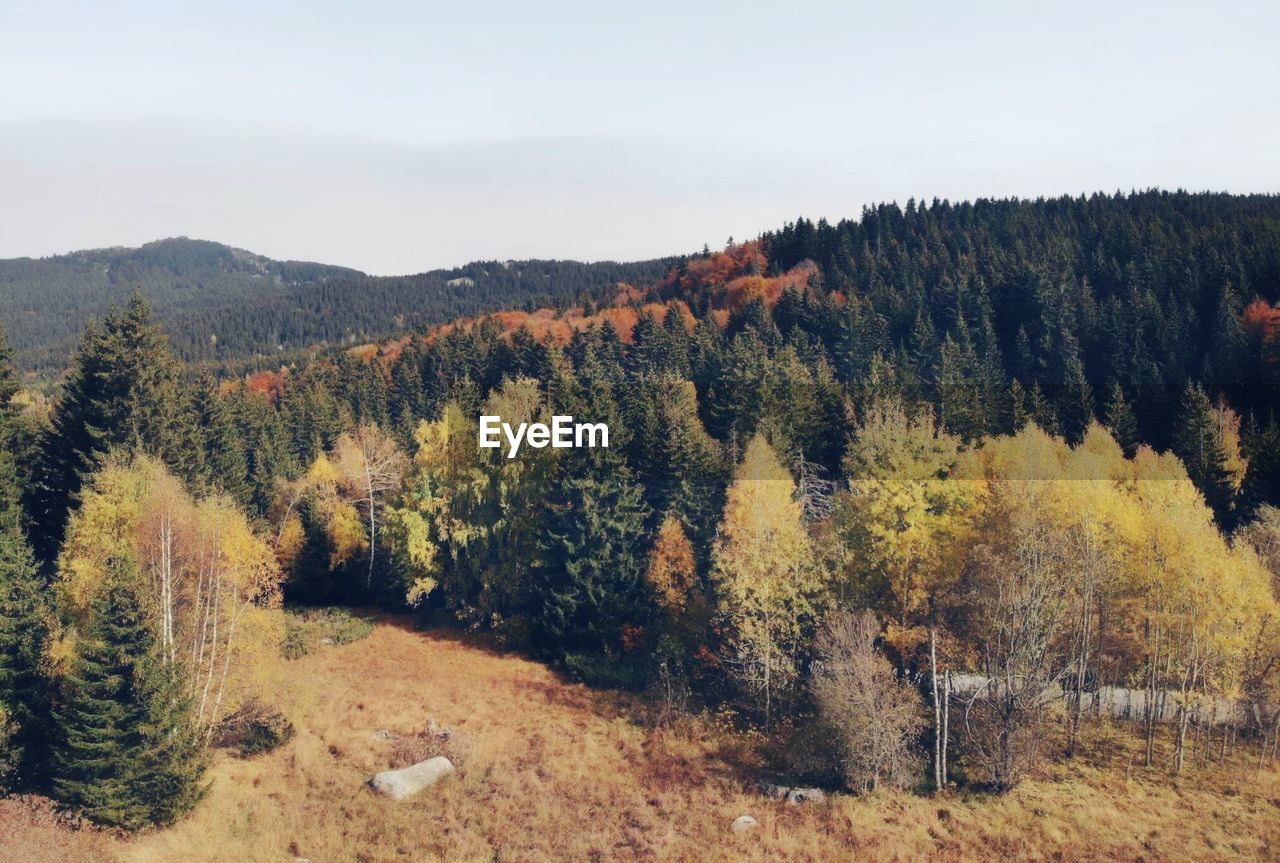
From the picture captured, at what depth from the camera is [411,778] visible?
32469 millimetres

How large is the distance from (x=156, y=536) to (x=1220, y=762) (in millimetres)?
47349

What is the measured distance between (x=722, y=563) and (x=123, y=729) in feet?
84.9

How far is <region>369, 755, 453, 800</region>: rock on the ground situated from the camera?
31531 millimetres

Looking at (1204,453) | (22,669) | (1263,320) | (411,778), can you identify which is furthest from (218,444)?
(1263,320)

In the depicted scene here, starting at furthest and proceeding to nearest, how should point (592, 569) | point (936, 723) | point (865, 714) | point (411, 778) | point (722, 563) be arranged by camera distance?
point (592, 569) → point (722, 563) → point (936, 723) → point (411, 778) → point (865, 714)

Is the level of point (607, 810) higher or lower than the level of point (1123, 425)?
lower

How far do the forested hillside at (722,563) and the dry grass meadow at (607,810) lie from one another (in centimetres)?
148

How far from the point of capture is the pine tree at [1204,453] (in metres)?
48.9

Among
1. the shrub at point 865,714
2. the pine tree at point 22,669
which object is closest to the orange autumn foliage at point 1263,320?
the shrub at point 865,714

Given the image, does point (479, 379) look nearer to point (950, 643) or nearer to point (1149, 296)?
point (950, 643)

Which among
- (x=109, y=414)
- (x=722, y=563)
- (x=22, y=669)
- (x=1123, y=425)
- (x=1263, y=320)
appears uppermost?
(x=1263, y=320)

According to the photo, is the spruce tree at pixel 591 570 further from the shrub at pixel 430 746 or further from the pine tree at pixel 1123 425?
the pine tree at pixel 1123 425

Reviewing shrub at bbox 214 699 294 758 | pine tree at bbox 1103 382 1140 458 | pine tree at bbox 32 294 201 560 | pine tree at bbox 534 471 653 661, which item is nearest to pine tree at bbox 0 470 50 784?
shrub at bbox 214 699 294 758

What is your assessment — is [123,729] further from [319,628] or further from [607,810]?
[319,628]
